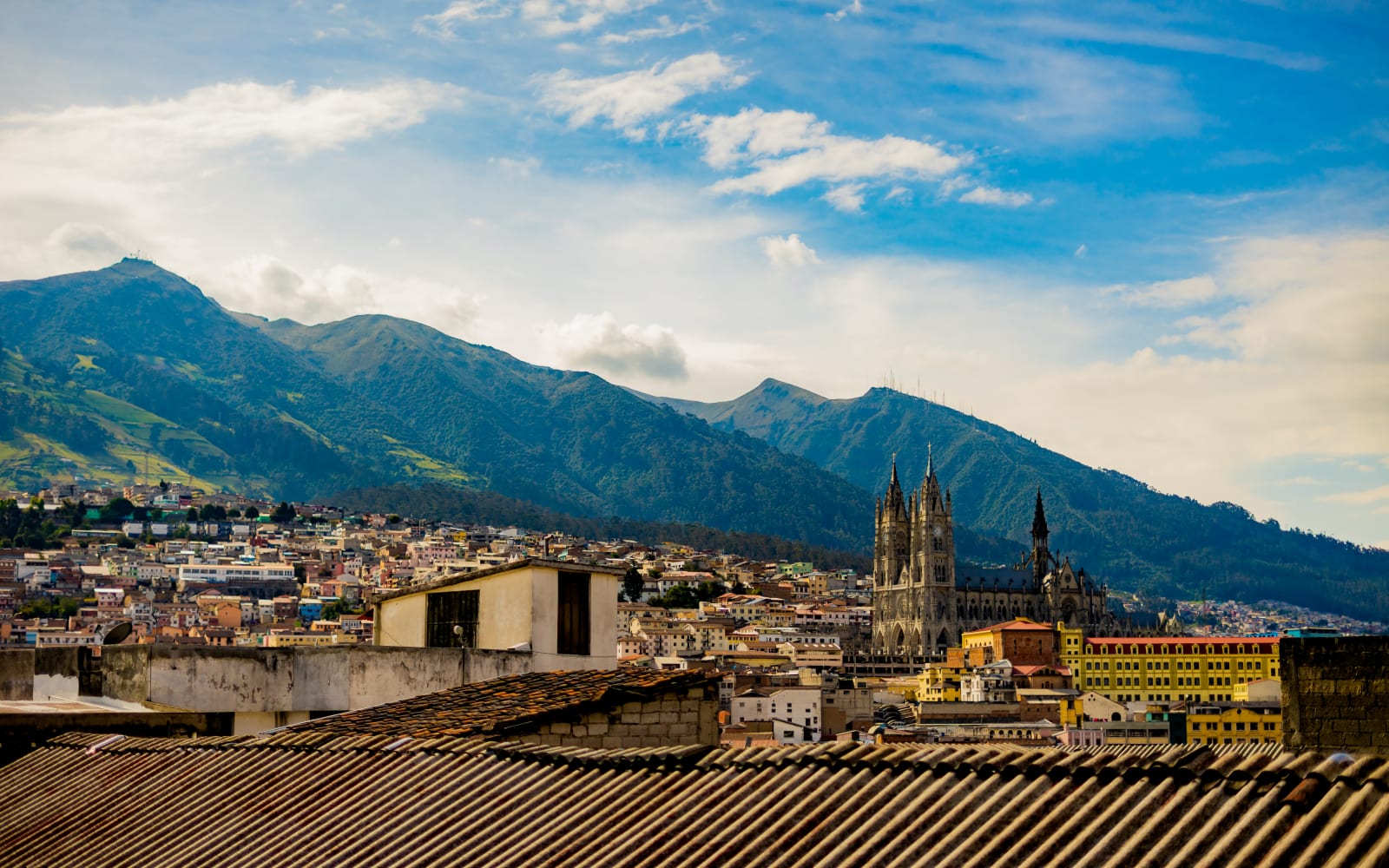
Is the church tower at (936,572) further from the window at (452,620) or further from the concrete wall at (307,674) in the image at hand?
the concrete wall at (307,674)

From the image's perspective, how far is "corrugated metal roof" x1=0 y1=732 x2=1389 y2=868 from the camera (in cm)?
573

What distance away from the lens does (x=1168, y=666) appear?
13588 cm

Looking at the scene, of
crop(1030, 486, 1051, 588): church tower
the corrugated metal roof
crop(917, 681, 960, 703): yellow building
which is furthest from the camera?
crop(1030, 486, 1051, 588): church tower

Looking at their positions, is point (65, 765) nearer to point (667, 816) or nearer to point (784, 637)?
point (667, 816)

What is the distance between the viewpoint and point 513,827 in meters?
7.69

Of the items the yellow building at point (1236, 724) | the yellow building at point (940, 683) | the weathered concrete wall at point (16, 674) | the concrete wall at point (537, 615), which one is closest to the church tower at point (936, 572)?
the yellow building at point (940, 683)

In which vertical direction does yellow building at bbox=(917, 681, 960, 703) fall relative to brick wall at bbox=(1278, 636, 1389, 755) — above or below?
below

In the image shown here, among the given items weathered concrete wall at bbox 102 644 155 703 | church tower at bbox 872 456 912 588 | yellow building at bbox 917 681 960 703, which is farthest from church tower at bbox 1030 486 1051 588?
weathered concrete wall at bbox 102 644 155 703

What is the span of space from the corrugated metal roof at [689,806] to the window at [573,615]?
5536mm

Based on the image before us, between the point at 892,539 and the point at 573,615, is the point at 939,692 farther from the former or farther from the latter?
the point at 573,615

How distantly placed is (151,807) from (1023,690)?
111838mm

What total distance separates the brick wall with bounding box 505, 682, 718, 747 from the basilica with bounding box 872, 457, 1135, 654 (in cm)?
14459

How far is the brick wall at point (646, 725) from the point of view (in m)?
10.4

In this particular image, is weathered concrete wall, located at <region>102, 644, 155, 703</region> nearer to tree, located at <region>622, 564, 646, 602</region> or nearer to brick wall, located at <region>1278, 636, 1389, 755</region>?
brick wall, located at <region>1278, 636, 1389, 755</region>
